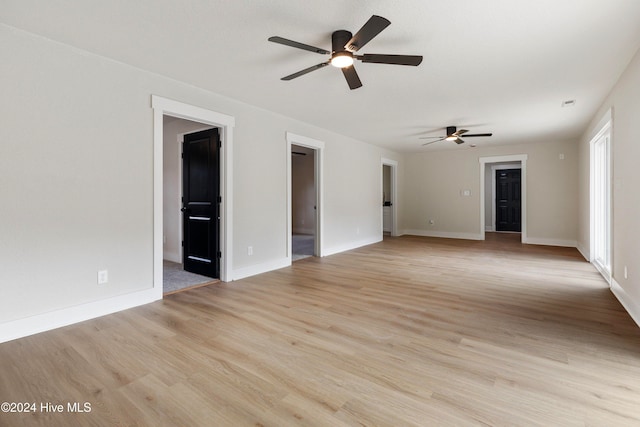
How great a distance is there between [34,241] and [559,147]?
9.23 meters

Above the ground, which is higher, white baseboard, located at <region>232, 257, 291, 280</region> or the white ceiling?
the white ceiling

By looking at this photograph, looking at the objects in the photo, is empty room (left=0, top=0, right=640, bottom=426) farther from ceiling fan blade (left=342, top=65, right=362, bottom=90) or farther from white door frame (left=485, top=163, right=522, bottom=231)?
white door frame (left=485, top=163, right=522, bottom=231)

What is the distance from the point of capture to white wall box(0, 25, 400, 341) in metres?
2.42

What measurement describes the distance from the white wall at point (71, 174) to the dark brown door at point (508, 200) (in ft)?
31.4

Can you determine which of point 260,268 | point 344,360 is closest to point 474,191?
point 260,268

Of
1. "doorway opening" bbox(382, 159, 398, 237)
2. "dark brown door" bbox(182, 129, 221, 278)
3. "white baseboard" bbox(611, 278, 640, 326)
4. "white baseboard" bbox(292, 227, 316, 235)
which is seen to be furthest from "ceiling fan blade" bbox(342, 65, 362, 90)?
"white baseboard" bbox(292, 227, 316, 235)

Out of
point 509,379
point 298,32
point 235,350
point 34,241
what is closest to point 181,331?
point 235,350

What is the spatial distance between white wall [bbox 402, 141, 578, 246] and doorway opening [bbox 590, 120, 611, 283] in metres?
1.96

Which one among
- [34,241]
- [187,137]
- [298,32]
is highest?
[298,32]

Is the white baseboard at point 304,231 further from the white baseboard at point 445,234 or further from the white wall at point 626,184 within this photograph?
the white wall at point 626,184

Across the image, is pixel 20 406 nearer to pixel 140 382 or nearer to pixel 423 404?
pixel 140 382

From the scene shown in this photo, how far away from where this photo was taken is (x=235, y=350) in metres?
2.24

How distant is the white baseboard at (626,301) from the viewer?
2.72 metres

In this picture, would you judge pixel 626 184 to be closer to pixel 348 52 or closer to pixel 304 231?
pixel 348 52
